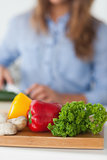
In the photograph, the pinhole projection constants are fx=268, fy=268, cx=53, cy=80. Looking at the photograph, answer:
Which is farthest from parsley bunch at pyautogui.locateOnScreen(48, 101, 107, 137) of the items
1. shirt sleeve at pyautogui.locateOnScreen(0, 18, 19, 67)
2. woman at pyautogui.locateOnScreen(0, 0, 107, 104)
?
shirt sleeve at pyautogui.locateOnScreen(0, 18, 19, 67)

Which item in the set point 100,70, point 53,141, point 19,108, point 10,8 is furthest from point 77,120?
point 10,8

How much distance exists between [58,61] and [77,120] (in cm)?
178

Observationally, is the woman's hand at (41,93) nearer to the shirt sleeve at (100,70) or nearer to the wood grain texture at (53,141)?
the shirt sleeve at (100,70)

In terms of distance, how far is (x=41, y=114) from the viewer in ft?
2.48

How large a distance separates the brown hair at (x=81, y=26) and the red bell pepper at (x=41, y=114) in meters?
1.64

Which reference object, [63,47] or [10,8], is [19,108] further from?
[10,8]

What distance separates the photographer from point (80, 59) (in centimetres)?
239

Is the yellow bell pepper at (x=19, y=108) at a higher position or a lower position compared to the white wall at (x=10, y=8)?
lower

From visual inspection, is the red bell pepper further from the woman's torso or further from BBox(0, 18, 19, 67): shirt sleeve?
BBox(0, 18, 19, 67): shirt sleeve

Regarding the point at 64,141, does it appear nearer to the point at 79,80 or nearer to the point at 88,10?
the point at 79,80

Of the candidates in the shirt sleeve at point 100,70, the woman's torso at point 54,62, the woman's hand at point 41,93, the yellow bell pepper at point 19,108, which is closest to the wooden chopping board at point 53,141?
the yellow bell pepper at point 19,108

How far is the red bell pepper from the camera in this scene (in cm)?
74

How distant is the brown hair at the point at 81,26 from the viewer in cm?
240

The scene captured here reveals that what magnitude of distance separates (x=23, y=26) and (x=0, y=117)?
6.45 ft
